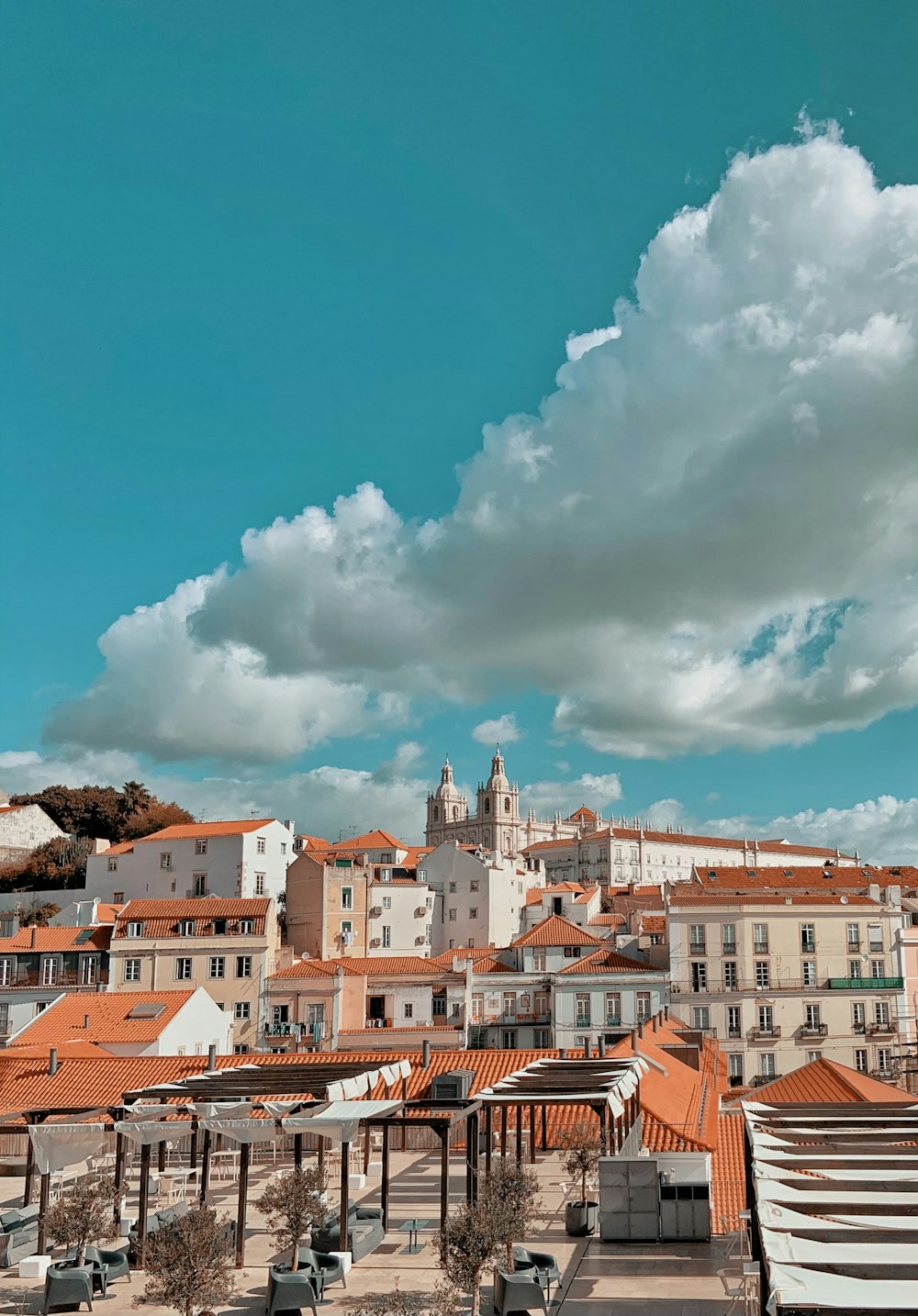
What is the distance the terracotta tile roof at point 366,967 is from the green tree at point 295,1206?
37.3m

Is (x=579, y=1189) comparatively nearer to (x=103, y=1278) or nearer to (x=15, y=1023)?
(x=103, y=1278)

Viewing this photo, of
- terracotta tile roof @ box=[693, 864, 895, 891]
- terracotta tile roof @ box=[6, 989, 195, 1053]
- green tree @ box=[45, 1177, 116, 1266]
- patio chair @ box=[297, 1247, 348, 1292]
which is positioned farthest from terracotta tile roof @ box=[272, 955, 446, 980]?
patio chair @ box=[297, 1247, 348, 1292]

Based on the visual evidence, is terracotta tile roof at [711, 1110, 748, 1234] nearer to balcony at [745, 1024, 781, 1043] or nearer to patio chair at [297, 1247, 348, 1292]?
patio chair at [297, 1247, 348, 1292]

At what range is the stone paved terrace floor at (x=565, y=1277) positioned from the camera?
53.1ft

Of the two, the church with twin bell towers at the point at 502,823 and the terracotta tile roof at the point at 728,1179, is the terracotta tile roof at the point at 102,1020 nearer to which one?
the terracotta tile roof at the point at 728,1179

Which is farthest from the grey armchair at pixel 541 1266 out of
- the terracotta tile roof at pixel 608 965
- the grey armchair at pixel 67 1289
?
the terracotta tile roof at pixel 608 965

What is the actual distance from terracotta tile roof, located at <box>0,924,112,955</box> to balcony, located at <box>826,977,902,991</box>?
32052 mm

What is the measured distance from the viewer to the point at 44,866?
76.8 meters

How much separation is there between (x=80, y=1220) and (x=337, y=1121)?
3.92m

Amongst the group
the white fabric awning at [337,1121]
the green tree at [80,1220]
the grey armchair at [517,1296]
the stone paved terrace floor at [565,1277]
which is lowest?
the stone paved terrace floor at [565,1277]

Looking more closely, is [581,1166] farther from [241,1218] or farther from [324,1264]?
[241,1218]

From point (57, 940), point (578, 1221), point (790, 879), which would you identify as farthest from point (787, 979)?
point (578, 1221)

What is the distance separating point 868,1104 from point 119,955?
4354cm

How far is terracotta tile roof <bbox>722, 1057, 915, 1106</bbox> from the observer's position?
Result: 86.6 ft
